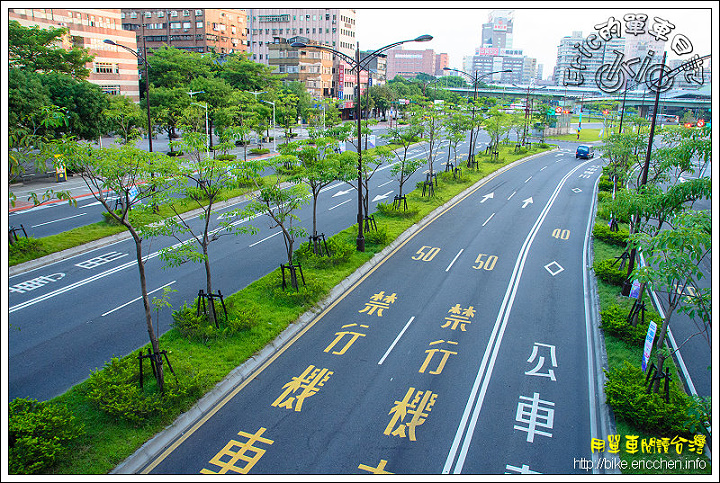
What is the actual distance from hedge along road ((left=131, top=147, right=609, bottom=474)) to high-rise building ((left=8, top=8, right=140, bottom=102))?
55757 mm

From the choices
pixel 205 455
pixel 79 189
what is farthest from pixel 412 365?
pixel 79 189

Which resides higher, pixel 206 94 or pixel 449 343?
pixel 206 94

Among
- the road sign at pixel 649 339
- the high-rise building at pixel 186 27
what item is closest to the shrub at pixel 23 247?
the road sign at pixel 649 339

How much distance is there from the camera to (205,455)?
30.7 ft

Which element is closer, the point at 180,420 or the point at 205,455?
the point at 205,455

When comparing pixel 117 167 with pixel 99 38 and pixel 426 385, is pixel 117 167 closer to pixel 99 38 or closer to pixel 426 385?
pixel 426 385

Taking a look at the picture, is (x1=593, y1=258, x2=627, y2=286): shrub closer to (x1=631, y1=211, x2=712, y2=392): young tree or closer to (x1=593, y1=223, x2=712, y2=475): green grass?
(x1=593, y1=223, x2=712, y2=475): green grass

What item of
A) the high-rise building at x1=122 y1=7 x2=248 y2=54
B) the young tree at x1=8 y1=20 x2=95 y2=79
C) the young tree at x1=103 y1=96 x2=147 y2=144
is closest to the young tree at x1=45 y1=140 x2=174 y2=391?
the young tree at x1=103 y1=96 x2=147 y2=144

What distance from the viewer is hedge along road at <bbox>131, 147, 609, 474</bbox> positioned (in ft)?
31.0

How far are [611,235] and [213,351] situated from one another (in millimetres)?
19375

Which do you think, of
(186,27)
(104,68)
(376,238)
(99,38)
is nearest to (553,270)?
(376,238)

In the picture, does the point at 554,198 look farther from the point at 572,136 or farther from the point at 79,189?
the point at 572,136

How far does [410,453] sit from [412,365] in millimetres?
3311

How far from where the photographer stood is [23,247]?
63.0 feet
